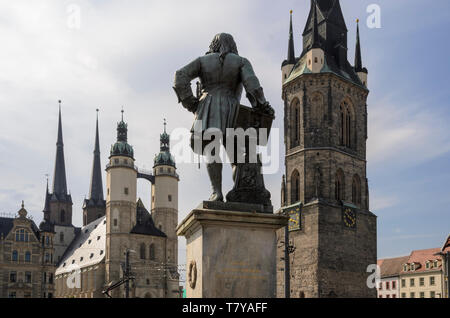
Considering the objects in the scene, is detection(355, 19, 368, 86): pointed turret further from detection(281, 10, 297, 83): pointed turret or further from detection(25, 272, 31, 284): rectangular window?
detection(25, 272, 31, 284): rectangular window

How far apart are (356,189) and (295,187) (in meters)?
6.49

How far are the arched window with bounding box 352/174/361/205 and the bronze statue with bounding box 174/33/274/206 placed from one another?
54300 mm

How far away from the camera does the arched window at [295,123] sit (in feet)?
195

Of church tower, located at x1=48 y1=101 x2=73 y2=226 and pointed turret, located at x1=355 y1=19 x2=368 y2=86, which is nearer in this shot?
pointed turret, located at x1=355 y1=19 x2=368 y2=86

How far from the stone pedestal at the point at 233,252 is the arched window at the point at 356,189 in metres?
54.7

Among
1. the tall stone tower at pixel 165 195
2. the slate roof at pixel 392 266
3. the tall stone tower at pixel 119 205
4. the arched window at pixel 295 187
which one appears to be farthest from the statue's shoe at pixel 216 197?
the tall stone tower at pixel 165 195

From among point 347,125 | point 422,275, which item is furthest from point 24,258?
point 422,275

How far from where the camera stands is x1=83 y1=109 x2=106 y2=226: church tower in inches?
4382

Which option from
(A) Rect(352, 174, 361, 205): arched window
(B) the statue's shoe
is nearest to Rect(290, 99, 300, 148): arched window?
(A) Rect(352, 174, 361, 205): arched window

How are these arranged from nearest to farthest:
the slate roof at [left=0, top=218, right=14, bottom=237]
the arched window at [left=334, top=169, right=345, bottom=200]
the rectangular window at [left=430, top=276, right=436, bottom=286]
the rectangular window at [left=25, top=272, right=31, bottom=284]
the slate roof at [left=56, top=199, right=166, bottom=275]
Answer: the arched window at [left=334, top=169, right=345, bottom=200]
the rectangular window at [left=25, top=272, right=31, bottom=284]
the rectangular window at [left=430, top=276, right=436, bottom=286]
the slate roof at [left=0, top=218, right=14, bottom=237]
the slate roof at [left=56, top=199, right=166, bottom=275]

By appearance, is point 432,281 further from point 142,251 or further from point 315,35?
point 142,251

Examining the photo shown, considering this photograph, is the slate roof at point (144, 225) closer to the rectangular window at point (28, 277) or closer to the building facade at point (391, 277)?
the rectangular window at point (28, 277)
